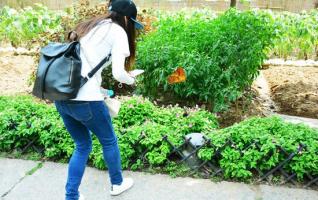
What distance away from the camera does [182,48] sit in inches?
204

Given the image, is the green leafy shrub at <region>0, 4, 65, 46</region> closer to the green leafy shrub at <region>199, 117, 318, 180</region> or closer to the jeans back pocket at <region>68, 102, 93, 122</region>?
the green leafy shrub at <region>199, 117, 318, 180</region>

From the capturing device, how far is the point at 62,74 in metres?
3.03

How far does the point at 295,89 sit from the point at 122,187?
3602 mm

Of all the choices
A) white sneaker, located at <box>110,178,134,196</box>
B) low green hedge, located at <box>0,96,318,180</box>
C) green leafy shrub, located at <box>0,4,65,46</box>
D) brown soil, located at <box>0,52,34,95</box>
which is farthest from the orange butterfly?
green leafy shrub, located at <box>0,4,65,46</box>

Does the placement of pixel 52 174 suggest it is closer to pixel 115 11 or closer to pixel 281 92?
pixel 115 11

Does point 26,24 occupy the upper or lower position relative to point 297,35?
upper

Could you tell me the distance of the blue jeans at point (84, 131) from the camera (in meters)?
3.12

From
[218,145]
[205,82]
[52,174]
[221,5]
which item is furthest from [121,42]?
[221,5]

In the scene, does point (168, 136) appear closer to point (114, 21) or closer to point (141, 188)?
point (141, 188)

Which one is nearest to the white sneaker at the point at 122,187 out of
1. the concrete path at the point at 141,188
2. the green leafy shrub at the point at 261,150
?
the concrete path at the point at 141,188

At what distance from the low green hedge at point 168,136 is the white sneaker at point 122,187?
0.98 feet

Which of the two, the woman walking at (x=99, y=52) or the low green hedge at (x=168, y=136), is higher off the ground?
the woman walking at (x=99, y=52)

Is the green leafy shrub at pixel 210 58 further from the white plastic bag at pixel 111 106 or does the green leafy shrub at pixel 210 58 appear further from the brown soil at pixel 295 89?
the white plastic bag at pixel 111 106

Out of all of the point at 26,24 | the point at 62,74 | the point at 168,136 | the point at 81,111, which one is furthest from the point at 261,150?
the point at 26,24
